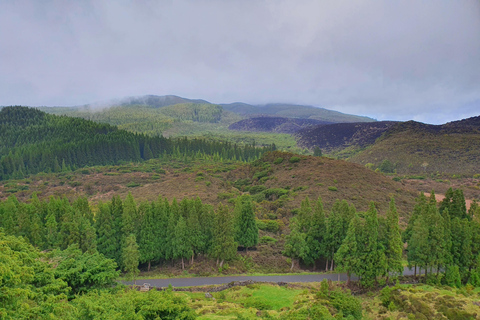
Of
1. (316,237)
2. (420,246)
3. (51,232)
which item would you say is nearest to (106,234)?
(51,232)

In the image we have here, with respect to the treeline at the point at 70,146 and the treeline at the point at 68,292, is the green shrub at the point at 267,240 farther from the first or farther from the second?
the treeline at the point at 70,146

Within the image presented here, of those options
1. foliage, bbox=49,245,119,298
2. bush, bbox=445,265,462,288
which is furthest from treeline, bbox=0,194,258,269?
bush, bbox=445,265,462,288

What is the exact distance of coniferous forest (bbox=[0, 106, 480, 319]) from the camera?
2184 cm

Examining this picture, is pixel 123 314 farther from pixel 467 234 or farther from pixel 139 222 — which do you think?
pixel 467 234

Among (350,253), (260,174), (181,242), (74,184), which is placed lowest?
(74,184)

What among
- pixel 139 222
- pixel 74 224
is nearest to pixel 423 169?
pixel 139 222

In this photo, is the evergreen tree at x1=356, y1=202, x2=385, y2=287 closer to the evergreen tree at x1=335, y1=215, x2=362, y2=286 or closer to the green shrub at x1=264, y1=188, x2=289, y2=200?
the evergreen tree at x1=335, y1=215, x2=362, y2=286

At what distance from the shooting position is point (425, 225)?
36.6 metres

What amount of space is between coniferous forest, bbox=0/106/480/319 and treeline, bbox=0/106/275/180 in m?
46.5

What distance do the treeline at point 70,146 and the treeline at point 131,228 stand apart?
9042cm

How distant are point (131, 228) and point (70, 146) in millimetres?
110130

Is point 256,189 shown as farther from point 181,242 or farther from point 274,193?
point 181,242

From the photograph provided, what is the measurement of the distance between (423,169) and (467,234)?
330ft

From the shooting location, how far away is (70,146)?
135 m
